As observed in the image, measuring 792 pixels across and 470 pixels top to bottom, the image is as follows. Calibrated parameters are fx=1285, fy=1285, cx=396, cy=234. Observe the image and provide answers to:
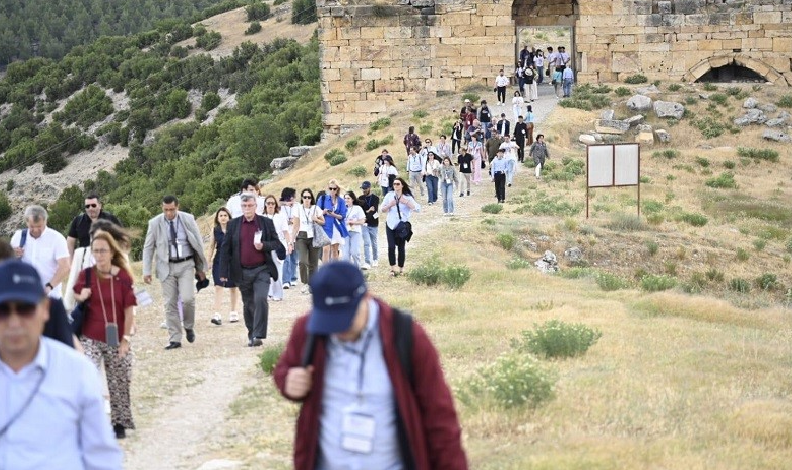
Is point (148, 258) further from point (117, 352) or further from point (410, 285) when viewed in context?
point (410, 285)

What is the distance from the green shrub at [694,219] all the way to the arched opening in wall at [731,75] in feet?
48.1

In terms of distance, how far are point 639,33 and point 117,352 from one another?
103ft

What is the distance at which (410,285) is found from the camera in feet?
56.5

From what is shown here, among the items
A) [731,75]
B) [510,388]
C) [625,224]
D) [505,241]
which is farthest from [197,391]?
[731,75]

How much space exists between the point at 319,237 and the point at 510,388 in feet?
25.2

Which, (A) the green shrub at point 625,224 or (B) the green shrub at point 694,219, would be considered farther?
(B) the green shrub at point 694,219

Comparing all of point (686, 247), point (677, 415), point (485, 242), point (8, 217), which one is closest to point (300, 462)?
point (677, 415)

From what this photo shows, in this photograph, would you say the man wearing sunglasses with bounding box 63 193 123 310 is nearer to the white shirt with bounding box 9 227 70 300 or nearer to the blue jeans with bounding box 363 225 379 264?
the white shirt with bounding box 9 227 70 300

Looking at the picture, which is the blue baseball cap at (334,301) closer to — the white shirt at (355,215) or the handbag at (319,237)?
the handbag at (319,237)

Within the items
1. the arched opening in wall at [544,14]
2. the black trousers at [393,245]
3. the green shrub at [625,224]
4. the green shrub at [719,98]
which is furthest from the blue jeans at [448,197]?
the green shrub at [719,98]

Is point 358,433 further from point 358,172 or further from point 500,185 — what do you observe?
point 358,172

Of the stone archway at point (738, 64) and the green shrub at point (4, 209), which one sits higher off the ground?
the stone archway at point (738, 64)

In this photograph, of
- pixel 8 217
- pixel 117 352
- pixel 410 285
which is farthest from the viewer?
pixel 8 217

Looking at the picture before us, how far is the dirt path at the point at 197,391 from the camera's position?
355 inches
